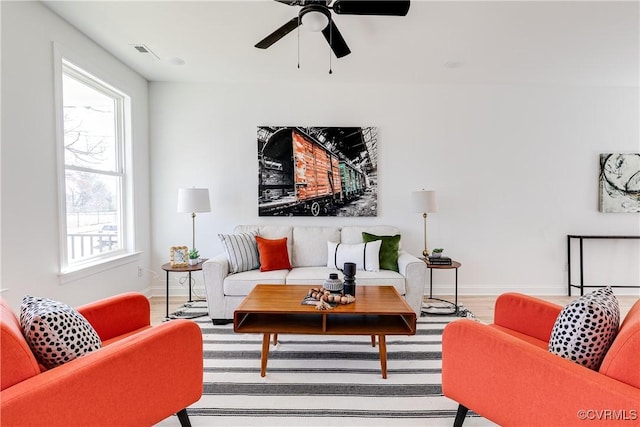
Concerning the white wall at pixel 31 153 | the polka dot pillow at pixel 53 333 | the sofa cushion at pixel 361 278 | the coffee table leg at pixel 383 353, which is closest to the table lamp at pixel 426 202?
the sofa cushion at pixel 361 278

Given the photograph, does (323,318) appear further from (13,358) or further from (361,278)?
(13,358)

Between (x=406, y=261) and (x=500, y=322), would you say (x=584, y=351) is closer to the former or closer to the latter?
(x=500, y=322)

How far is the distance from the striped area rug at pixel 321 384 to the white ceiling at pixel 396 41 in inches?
101

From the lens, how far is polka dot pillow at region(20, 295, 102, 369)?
1142 millimetres

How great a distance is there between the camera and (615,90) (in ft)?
12.6

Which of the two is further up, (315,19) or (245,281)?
(315,19)

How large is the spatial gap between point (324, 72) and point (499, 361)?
10.3 ft

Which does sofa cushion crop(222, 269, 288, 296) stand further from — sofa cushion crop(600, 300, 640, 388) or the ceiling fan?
sofa cushion crop(600, 300, 640, 388)

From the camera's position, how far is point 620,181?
3814 mm

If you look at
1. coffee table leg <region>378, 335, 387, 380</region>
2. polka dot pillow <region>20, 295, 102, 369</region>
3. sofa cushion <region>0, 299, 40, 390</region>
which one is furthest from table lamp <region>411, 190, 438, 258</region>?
sofa cushion <region>0, 299, 40, 390</region>

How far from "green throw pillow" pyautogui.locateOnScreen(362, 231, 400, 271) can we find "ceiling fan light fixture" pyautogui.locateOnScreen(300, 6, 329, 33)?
2.09m

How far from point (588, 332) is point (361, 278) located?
185 cm

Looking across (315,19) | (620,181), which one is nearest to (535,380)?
(315,19)

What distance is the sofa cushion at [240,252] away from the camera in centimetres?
309
